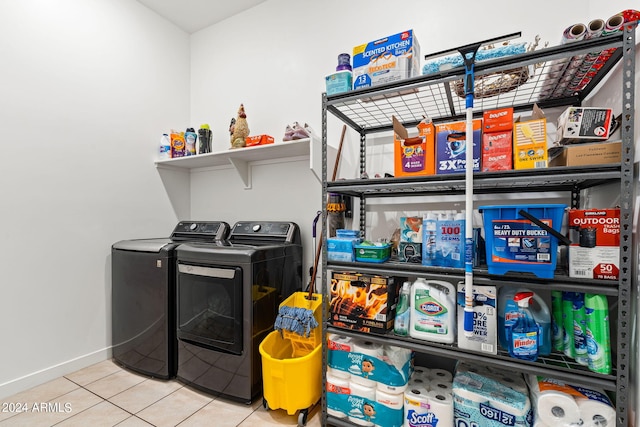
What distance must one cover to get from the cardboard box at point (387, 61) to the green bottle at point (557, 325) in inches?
46.4

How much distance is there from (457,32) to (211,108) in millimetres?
2125

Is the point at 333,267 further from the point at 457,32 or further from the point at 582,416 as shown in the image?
the point at 457,32

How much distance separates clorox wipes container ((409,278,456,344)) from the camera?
1.33 meters

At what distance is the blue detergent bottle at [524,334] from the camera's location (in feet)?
3.76

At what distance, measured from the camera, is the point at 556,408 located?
1.11 meters

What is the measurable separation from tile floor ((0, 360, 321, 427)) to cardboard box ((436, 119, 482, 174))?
4.90 feet

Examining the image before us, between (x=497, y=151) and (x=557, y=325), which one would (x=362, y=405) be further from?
(x=497, y=151)

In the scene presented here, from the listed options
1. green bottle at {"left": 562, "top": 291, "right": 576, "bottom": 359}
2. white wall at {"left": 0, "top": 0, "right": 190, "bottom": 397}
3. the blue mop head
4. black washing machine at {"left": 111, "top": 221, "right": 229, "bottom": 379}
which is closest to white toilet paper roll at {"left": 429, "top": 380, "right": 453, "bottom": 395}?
green bottle at {"left": 562, "top": 291, "right": 576, "bottom": 359}

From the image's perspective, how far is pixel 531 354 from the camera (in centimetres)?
114

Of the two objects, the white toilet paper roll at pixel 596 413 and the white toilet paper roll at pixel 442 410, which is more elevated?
the white toilet paper roll at pixel 596 413

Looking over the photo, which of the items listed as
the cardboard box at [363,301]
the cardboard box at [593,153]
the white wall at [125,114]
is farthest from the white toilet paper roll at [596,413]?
the white wall at [125,114]

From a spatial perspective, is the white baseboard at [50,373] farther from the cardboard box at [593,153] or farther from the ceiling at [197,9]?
the cardboard box at [593,153]

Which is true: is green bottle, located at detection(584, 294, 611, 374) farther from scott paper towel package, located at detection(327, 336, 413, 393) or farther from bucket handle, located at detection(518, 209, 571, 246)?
scott paper towel package, located at detection(327, 336, 413, 393)

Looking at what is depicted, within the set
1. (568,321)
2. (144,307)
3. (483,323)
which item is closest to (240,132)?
(144,307)
